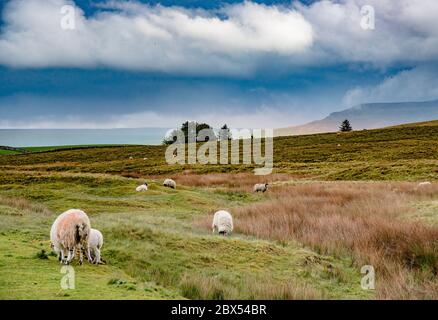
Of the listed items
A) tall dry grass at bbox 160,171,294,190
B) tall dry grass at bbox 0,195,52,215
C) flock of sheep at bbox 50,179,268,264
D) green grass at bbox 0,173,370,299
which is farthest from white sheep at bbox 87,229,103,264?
tall dry grass at bbox 160,171,294,190

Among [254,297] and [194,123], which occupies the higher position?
[194,123]

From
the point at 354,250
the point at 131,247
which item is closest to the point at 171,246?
the point at 131,247

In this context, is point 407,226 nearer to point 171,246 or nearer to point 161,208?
point 171,246

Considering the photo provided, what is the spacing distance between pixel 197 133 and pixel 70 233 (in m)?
156

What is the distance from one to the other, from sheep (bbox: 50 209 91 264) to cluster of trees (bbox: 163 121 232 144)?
147280mm

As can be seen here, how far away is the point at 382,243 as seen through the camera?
49.8 ft

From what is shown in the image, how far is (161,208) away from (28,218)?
8.64m

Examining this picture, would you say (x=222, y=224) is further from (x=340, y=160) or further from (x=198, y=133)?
(x=198, y=133)

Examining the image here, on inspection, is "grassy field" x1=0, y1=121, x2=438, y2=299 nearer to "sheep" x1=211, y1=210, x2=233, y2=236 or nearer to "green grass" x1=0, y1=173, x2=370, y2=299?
"green grass" x1=0, y1=173, x2=370, y2=299

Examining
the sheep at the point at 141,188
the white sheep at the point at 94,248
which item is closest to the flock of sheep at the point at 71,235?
the white sheep at the point at 94,248

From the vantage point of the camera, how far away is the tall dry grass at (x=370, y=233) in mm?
12102

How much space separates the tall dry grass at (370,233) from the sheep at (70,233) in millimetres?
7666

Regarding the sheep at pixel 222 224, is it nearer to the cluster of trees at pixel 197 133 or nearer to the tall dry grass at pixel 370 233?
the tall dry grass at pixel 370 233
